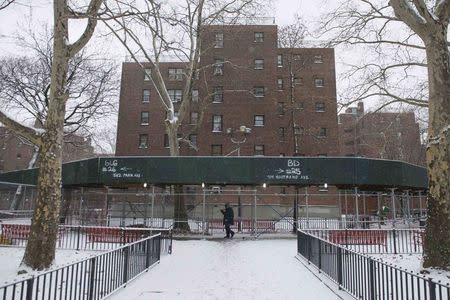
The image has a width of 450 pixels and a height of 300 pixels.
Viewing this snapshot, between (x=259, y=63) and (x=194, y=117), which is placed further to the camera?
(x=194, y=117)

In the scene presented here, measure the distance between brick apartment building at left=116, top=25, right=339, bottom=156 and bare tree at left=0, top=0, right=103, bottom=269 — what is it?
102 ft

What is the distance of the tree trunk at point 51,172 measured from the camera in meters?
12.3

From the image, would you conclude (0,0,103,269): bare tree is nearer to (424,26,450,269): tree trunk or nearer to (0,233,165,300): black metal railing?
(0,233,165,300): black metal railing

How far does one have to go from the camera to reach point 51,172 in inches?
495

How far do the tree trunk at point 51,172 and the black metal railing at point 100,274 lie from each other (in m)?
1.74

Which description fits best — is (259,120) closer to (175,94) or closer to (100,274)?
(175,94)

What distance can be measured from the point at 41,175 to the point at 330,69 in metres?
41.1

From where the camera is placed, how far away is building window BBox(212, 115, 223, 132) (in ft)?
151

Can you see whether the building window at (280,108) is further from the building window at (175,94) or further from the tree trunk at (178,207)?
the tree trunk at (178,207)

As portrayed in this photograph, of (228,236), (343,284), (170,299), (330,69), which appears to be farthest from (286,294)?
(330,69)

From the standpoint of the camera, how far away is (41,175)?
41.2 ft

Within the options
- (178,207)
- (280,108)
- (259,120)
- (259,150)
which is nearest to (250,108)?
(259,120)

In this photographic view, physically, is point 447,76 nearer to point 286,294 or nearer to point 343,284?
point 343,284

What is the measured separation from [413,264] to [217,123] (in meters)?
33.6
